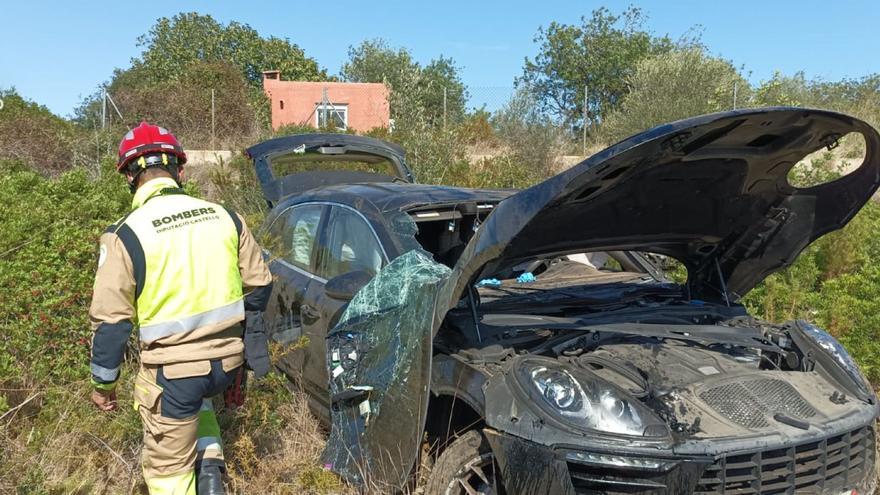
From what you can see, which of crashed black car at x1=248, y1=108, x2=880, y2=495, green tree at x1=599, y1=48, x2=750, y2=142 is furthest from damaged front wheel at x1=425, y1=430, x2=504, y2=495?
green tree at x1=599, y1=48, x2=750, y2=142

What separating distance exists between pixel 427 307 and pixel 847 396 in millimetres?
1834

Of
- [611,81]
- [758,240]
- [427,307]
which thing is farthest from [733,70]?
[427,307]

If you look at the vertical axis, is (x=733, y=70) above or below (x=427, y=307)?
above

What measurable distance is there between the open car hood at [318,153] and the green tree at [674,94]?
38.7ft

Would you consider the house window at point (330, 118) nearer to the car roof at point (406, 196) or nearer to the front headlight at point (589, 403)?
the car roof at point (406, 196)

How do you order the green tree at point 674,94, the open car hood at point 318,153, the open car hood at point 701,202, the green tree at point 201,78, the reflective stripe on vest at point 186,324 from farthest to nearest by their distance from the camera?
the green tree at point 201,78, the green tree at point 674,94, the open car hood at point 318,153, the reflective stripe on vest at point 186,324, the open car hood at point 701,202

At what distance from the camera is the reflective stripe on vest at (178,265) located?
→ 294 cm

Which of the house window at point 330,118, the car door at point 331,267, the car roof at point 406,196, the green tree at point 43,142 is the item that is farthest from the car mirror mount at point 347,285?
the house window at point 330,118

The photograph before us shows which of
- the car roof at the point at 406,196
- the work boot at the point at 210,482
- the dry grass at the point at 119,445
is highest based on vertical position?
the car roof at the point at 406,196

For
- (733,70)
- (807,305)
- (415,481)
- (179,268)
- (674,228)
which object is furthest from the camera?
(733,70)

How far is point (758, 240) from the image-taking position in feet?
12.6

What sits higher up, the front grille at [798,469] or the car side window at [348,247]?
the car side window at [348,247]

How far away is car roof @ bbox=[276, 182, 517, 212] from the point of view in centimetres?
405

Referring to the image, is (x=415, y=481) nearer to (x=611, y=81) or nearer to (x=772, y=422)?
(x=772, y=422)
